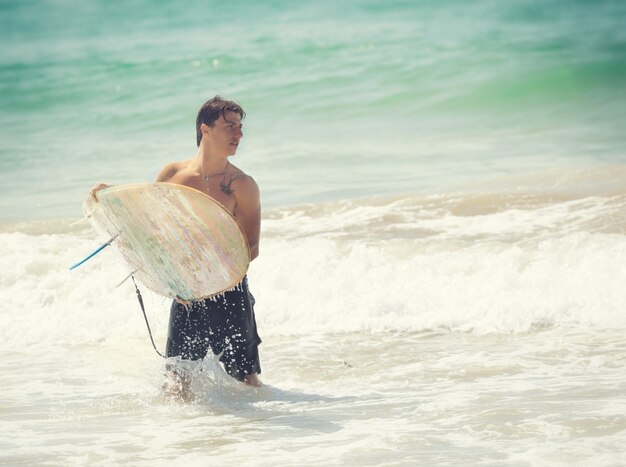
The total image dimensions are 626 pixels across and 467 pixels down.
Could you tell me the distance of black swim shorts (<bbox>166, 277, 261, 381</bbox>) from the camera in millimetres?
4414

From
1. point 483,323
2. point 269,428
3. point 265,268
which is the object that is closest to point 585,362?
point 483,323

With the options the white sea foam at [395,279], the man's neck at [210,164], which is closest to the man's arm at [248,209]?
the man's neck at [210,164]

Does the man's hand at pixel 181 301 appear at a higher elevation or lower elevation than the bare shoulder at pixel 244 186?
lower

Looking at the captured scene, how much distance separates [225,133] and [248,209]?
1.06 feet

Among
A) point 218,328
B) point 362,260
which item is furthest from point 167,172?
point 362,260

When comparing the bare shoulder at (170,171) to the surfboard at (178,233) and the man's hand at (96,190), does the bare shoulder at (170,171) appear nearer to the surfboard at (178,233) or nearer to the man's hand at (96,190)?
the surfboard at (178,233)

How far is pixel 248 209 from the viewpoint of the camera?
14.3 feet

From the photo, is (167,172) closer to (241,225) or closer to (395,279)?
(241,225)

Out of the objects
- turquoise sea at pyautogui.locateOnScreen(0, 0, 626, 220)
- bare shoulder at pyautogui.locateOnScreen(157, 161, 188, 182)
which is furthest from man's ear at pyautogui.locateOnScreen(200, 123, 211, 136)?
turquoise sea at pyautogui.locateOnScreen(0, 0, 626, 220)

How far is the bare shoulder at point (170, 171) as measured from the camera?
173 inches

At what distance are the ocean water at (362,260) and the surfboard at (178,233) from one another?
38cm

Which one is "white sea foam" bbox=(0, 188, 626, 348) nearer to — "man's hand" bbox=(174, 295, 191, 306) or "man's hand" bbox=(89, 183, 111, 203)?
"man's hand" bbox=(174, 295, 191, 306)

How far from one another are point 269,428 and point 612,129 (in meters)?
10.1

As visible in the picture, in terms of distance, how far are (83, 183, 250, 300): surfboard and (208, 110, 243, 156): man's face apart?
26 cm
